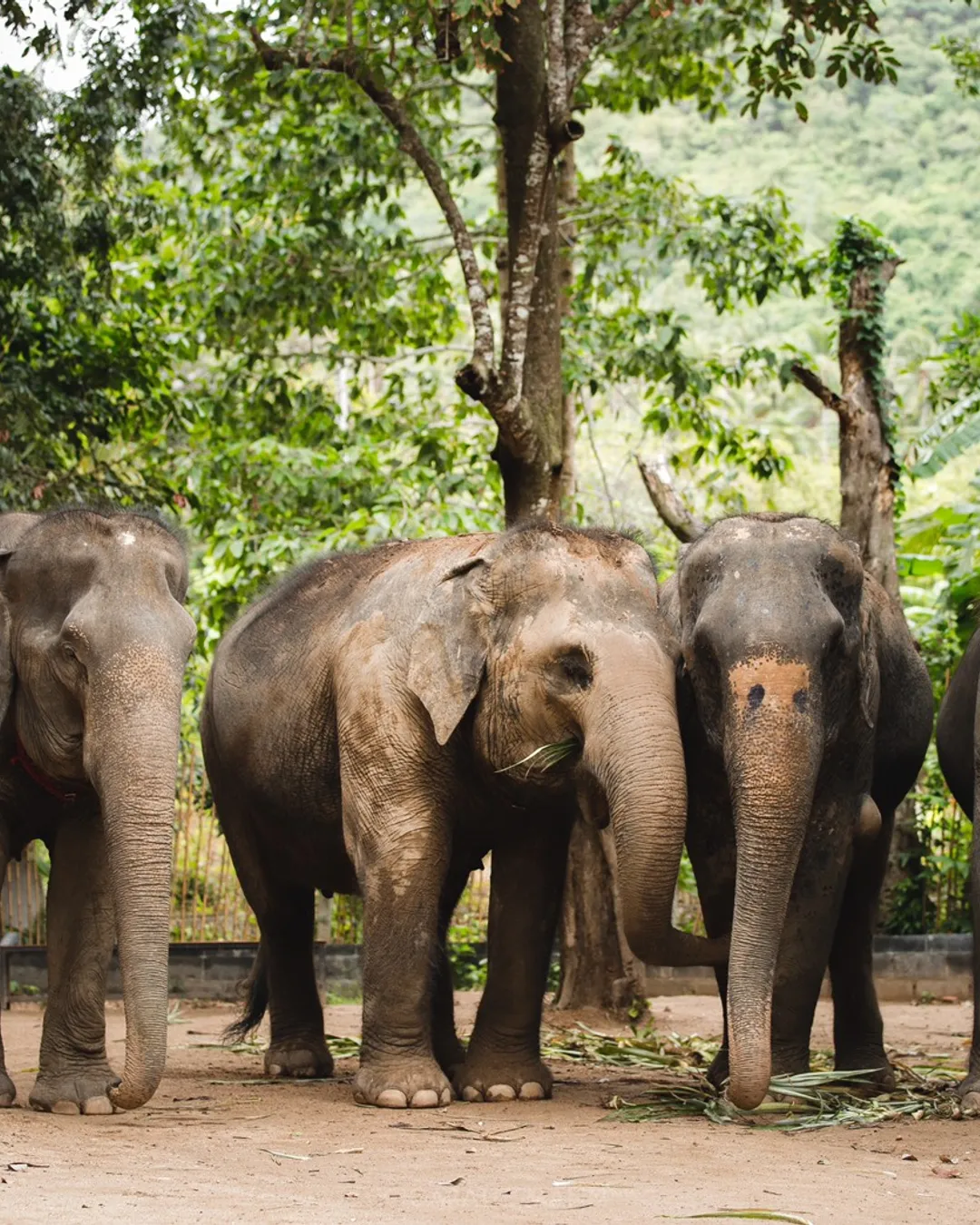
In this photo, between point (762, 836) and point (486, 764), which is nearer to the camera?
point (762, 836)

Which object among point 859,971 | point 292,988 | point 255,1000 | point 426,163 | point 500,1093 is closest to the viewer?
point 500,1093

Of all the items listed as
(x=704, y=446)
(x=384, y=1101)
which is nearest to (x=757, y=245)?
(x=704, y=446)

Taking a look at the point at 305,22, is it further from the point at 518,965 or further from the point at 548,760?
the point at 518,965

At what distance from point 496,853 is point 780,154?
56340 millimetres

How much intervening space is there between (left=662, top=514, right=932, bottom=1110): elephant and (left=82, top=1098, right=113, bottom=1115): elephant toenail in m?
2.19

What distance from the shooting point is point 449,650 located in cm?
737

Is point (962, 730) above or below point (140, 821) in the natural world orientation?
above

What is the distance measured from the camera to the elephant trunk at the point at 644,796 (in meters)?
6.43

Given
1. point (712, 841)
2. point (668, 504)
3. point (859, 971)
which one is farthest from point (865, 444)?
point (712, 841)

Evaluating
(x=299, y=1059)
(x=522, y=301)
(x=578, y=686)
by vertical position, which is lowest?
(x=299, y=1059)

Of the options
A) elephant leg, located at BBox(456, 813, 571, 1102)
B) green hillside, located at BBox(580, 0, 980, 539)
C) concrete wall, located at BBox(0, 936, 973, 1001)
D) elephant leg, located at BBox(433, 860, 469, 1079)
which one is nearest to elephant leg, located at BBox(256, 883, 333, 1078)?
elephant leg, located at BBox(433, 860, 469, 1079)

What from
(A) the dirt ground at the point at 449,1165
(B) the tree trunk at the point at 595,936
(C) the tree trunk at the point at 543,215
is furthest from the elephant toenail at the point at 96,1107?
(C) the tree trunk at the point at 543,215

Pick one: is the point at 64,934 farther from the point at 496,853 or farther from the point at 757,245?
the point at 757,245

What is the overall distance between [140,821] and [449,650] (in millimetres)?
1635
